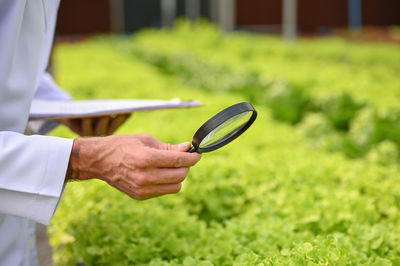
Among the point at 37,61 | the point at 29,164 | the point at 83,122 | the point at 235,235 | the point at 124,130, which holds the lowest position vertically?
the point at 124,130

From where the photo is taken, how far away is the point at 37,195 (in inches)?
49.1

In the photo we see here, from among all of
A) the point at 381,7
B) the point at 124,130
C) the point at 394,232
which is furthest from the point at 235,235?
the point at 381,7

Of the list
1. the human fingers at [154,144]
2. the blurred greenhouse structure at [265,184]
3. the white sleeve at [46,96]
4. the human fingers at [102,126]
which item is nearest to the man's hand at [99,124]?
the human fingers at [102,126]

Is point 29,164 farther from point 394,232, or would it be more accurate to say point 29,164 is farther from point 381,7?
point 381,7

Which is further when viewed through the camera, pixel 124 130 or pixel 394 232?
pixel 124 130

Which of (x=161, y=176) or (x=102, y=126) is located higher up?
(x=161, y=176)

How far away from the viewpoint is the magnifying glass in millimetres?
1296

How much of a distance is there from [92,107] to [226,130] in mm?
765

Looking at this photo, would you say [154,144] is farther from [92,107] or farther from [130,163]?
[92,107]

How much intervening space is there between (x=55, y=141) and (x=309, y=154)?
7.62 ft

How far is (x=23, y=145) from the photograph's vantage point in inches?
48.6

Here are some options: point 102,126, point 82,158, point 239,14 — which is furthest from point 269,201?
point 239,14

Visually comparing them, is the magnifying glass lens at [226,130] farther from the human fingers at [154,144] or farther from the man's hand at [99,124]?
the man's hand at [99,124]

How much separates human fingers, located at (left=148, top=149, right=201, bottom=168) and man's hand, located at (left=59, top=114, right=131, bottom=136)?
0.76 metres
